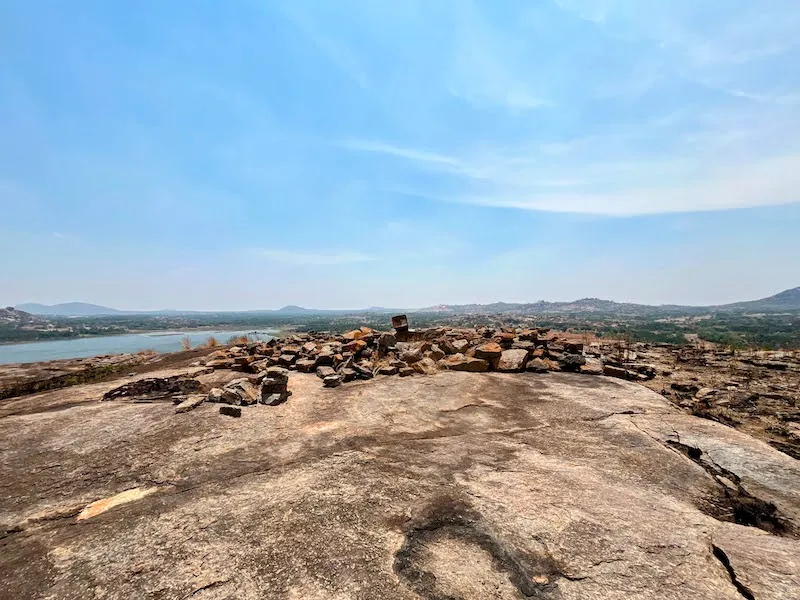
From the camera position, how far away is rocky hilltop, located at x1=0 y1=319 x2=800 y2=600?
9.00 feet

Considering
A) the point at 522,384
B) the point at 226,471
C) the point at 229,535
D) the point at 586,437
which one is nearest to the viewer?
the point at 229,535

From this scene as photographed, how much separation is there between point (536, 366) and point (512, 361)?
71cm

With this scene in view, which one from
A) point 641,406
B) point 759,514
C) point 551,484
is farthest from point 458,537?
point 641,406

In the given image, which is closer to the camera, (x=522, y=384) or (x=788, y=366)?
(x=522, y=384)

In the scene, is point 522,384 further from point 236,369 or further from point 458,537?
point 236,369

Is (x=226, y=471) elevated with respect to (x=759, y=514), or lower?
elevated

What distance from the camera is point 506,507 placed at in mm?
3637

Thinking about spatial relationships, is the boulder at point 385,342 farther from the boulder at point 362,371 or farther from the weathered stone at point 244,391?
the weathered stone at point 244,391

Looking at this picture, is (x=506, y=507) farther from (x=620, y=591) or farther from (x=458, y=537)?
(x=620, y=591)

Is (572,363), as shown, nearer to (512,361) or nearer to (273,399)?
(512,361)

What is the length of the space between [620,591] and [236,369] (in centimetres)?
983

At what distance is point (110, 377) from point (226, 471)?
8.17 meters

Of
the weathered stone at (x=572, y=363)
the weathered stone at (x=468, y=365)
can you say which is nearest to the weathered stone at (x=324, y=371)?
the weathered stone at (x=468, y=365)

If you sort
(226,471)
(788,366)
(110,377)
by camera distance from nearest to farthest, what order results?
(226,471) < (110,377) < (788,366)
